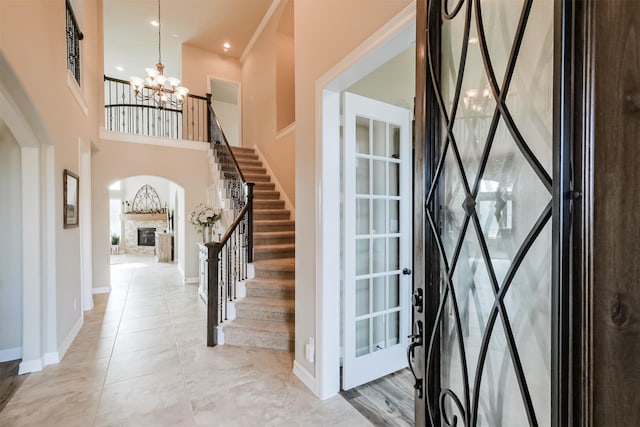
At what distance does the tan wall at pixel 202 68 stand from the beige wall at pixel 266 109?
52cm

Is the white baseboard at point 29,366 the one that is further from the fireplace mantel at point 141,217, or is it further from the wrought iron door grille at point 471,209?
the fireplace mantel at point 141,217

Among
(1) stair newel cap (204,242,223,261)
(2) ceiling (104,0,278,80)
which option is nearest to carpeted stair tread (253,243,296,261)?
(1) stair newel cap (204,242,223,261)

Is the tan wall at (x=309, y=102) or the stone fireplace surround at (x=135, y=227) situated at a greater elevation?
the tan wall at (x=309, y=102)

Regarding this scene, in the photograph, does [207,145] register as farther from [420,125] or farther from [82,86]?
[420,125]

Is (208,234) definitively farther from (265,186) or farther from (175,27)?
(175,27)

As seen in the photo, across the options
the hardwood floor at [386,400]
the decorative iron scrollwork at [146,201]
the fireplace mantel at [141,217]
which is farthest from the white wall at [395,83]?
the decorative iron scrollwork at [146,201]

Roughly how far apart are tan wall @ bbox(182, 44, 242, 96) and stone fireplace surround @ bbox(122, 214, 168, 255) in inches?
243

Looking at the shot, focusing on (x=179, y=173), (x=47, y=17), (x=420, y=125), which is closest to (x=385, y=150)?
(x=420, y=125)

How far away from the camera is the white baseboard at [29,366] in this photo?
2707 mm

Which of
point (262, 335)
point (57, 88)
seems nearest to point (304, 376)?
point (262, 335)

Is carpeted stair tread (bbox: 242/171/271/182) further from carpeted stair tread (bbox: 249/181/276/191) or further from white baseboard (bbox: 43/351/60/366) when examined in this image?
white baseboard (bbox: 43/351/60/366)

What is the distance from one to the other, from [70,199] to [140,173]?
2827 millimetres

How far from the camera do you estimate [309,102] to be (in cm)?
245

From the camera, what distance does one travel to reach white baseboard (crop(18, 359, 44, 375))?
271cm
